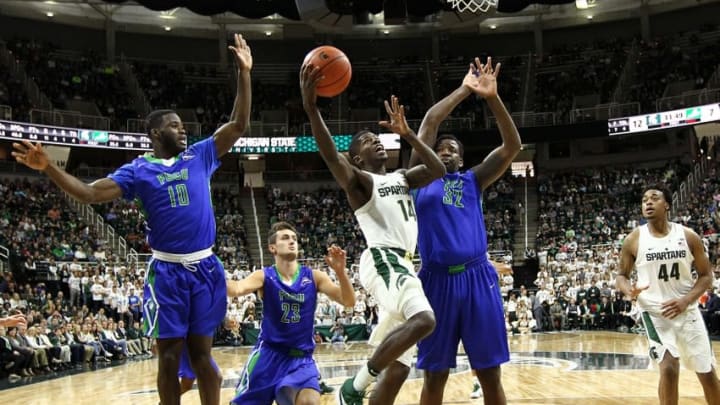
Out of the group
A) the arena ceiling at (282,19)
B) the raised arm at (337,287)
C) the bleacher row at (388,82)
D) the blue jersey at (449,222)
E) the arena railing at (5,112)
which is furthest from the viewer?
the arena ceiling at (282,19)

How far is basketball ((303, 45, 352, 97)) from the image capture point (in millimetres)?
5527

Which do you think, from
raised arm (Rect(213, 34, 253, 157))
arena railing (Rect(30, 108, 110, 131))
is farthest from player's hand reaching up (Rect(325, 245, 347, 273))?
arena railing (Rect(30, 108, 110, 131))

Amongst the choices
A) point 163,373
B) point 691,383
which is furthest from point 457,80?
point 163,373

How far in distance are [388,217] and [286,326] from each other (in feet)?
3.69

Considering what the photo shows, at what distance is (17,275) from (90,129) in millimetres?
9878

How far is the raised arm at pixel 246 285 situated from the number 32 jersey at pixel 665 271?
3096mm

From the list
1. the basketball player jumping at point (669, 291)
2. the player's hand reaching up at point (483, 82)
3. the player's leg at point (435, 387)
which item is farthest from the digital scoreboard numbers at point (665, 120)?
the player's leg at point (435, 387)

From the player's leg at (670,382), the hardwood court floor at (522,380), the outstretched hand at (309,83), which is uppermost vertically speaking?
the outstretched hand at (309,83)

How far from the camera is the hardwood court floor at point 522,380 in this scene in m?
8.90

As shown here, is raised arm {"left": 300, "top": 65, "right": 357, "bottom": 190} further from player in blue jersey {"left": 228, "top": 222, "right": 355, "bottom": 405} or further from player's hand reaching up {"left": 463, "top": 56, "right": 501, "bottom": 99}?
player's hand reaching up {"left": 463, "top": 56, "right": 501, "bottom": 99}

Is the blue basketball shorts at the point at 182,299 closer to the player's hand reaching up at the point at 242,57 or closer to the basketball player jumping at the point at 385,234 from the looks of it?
the basketball player jumping at the point at 385,234

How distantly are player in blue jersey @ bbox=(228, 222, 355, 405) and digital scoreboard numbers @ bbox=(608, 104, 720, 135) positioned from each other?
2593cm

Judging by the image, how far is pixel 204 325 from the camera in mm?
5023

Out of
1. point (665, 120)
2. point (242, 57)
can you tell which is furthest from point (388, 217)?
point (665, 120)
